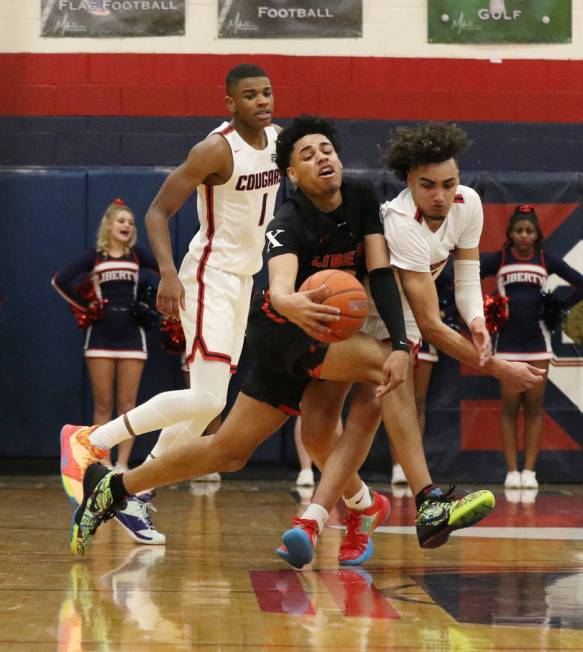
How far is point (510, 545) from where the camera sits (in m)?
5.37

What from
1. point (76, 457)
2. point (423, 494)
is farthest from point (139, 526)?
point (423, 494)

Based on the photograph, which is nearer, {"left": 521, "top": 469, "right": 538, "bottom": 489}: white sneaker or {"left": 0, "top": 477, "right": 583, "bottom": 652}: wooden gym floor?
{"left": 0, "top": 477, "right": 583, "bottom": 652}: wooden gym floor

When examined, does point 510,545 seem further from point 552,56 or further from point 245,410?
point 552,56

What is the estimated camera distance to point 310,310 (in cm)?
407

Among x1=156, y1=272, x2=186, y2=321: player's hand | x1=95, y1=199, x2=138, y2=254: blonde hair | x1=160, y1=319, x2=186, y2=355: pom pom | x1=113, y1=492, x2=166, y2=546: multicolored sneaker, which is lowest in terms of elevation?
x1=113, y1=492, x2=166, y2=546: multicolored sneaker

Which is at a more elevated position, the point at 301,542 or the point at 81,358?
the point at 81,358

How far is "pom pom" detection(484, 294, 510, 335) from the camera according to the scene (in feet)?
27.8

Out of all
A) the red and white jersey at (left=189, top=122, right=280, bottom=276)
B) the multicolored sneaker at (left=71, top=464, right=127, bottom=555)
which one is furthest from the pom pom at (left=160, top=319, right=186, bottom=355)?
the multicolored sneaker at (left=71, top=464, right=127, bottom=555)

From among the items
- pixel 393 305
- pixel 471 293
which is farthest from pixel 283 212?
pixel 471 293

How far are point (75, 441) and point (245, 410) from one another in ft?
3.65

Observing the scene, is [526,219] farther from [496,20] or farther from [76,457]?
[76,457]

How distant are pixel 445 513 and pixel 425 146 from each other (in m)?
1.39

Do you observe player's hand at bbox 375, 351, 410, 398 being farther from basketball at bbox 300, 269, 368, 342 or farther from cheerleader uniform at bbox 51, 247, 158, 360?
cheerleader uniform at bbox 51, 247, 158, 360

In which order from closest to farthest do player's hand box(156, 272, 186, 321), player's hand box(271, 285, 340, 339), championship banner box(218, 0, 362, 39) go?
player's hand box(271, 285, 340, 339) < player's hand box(156, 272, 186, 321) < championship banner box(218, 0, 362, 39)
